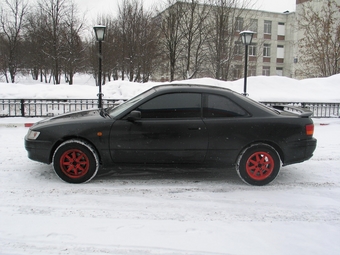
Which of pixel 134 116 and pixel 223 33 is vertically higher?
pixel 223 33

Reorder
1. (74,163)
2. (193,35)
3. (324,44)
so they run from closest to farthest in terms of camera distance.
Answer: (74,163) < (324,44) < (193,35)

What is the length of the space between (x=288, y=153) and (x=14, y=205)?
404cm

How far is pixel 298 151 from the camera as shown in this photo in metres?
4.62

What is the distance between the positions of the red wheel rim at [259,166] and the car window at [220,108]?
70 centimetres

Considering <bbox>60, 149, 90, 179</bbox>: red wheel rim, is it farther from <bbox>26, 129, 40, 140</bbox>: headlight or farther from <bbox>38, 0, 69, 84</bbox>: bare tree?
<bbox>38, 0, 69, 84</bbox>: bare tree

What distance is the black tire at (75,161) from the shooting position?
4.45 meters

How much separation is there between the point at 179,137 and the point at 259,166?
136cm

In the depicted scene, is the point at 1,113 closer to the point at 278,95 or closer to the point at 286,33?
the point at 278,95

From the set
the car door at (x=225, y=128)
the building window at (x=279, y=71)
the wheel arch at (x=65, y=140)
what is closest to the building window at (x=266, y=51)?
the building window at (x=279, y=71)

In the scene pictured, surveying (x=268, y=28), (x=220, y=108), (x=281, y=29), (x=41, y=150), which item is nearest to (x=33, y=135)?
(x=41, y=150)

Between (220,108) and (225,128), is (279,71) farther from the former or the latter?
(225,128)

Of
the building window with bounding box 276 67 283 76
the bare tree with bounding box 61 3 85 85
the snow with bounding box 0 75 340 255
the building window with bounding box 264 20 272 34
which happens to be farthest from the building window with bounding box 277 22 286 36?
the snow with bounding box 0 75 340 255

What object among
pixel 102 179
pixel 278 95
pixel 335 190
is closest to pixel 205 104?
pixel 102 179

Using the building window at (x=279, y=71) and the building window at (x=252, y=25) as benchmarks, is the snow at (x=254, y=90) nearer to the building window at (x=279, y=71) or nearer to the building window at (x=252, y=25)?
the building window at (x=252, y=25)
